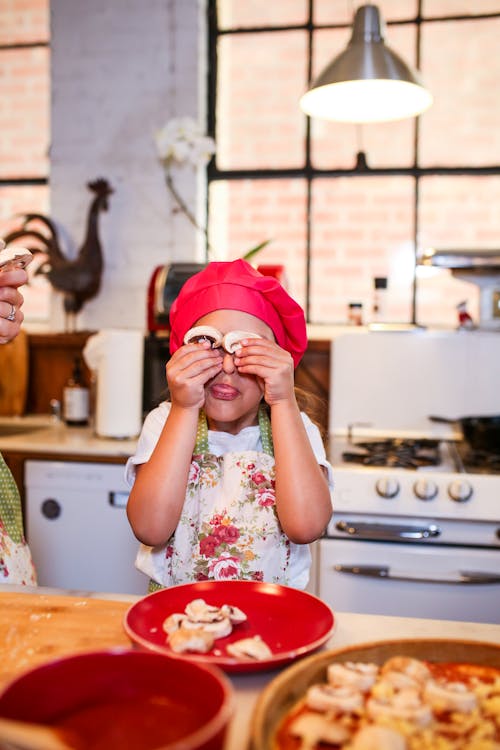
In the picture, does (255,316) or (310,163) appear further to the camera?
(310,163)

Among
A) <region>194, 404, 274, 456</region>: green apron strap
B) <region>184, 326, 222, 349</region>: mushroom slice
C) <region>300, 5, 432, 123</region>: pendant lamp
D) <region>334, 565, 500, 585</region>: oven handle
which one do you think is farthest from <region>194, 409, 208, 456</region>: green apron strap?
<region>300, 5, 432, 123</region>: pendant lamp

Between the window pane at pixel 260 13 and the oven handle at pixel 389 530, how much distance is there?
2.28 metres

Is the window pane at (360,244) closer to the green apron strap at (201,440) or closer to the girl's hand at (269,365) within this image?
the green apron strap at (201,440)

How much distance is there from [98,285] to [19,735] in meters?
2.93

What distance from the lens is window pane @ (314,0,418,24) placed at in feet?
10.4

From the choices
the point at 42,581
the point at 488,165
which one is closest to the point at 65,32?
the point at 488,165

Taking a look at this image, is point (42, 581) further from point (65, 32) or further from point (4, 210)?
point (65, 32)

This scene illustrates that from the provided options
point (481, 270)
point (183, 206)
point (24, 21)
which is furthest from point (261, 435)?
point (24, 21)

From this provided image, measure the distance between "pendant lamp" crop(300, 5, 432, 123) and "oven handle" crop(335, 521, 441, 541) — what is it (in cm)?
129

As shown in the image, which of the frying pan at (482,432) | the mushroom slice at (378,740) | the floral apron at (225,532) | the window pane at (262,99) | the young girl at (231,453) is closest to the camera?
the mushroom slice at (378,740)

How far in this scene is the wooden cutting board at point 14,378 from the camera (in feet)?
10.5

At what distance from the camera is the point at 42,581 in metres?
2.63

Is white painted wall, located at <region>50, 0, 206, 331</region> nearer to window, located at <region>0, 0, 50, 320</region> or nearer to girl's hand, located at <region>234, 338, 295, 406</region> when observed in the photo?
window, located at <region>0, 0, 50, 320</region>

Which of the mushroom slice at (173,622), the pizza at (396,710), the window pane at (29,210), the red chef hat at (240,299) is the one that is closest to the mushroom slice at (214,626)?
the mushroom slice at (173,622)
